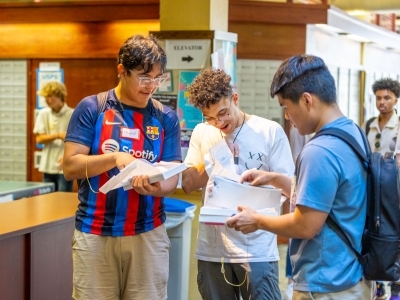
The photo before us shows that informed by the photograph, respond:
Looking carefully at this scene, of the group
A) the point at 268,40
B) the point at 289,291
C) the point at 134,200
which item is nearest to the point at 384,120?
the point at 289,291

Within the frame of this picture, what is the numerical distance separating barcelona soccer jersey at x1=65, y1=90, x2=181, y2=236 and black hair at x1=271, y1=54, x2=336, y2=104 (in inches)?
33.4

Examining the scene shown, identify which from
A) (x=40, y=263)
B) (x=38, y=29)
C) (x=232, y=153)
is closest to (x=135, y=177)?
(x=232, y=153)

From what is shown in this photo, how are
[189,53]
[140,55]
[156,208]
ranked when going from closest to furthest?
[140,55]
[156,208]
[189,53]

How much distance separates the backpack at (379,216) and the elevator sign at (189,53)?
10.6ft

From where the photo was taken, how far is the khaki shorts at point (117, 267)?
3117mm

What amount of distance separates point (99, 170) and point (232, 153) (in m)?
0.66

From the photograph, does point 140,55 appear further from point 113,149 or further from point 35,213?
point 35,213

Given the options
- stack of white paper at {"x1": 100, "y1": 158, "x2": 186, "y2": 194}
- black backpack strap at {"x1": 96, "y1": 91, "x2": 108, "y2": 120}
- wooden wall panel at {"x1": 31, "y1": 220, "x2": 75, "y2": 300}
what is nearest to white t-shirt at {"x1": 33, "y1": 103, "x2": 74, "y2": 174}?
wooden wall panel at {"x1": 31, "y1": 220, "x2": 75, "y2": 300}

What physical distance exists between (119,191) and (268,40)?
18.7ft

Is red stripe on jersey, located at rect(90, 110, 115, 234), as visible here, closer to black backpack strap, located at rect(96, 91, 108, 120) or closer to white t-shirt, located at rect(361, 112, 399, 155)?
black backpack strap, located at rect(96, 91, 108, 120)

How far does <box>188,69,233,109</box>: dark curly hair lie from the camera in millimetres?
3301

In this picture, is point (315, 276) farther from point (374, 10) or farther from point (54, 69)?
point (374, 10)

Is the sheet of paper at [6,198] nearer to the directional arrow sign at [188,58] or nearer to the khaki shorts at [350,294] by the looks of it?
the directional arrow sign at [188,58]

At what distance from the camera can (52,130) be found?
8031 millimetres
